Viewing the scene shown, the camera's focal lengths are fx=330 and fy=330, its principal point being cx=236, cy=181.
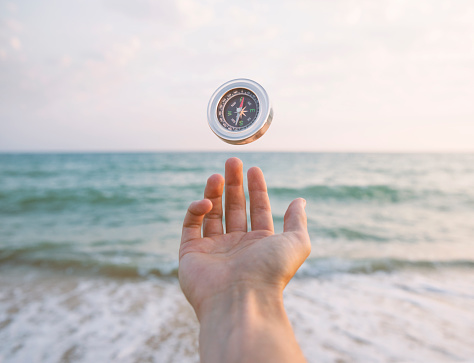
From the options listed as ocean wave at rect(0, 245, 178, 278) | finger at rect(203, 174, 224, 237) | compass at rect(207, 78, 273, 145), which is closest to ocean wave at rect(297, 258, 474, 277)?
ocean wave at rect(0, 245, 178, 278)

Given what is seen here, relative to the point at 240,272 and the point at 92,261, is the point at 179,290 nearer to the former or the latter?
the point at 92,261

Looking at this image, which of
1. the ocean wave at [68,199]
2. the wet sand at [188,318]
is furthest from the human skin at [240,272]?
the ocean wave at [68,199]

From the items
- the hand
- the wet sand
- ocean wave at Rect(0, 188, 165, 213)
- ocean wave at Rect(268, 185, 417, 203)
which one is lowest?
ocean wave at Rect(0, 188, 165, 213)

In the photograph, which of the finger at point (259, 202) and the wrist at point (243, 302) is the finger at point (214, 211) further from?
the wrist at point (243, 302)

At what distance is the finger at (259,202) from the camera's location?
2.39 meters

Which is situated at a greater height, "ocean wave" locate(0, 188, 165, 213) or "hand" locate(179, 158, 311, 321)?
"hand" locate(179, 158, 311, 321)

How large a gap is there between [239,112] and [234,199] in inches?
24.9

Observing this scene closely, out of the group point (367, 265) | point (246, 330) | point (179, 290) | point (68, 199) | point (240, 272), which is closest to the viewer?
point (246, 330)

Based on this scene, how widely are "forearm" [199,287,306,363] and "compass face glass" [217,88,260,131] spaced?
1.12 meters

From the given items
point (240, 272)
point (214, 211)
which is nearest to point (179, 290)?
point (214, 211)

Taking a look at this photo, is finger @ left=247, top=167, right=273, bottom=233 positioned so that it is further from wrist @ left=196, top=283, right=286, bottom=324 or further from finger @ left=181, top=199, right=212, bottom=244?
wrist @ left=196, top=283, right=286, bottom=324

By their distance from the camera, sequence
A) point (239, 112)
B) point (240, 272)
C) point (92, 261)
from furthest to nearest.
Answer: point (92, 261) < point (239, 112) < point (240, 272)

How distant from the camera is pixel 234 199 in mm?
2436

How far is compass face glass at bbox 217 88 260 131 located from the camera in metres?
2.31
